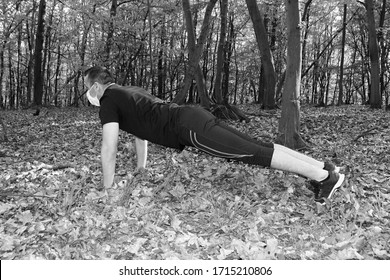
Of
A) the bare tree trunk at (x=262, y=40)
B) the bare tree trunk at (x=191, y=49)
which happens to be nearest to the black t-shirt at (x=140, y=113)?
the bare tree trunk at (x=191, y=49)

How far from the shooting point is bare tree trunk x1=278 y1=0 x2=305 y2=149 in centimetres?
659

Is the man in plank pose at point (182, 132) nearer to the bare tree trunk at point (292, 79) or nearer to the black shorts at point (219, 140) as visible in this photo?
the black shorts at point (219, 140)

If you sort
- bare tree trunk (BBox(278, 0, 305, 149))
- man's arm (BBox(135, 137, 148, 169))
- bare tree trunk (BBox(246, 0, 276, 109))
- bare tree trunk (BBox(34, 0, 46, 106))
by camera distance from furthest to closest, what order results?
1. bare tree trunk (BBox(34, 0, 46, 106))
2. bare tree trunk (BBox(246, 0, 276, 109))
3. bare tree trunk (BBox(278, 0, 305, 149))
4. man's arm (BBox(135, 137, 148, 169))

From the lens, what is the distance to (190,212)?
13.7 feet

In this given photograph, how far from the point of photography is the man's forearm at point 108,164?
423 centimetres

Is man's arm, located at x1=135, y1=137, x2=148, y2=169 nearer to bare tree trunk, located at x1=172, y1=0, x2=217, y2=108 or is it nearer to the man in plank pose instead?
the man in plank pose

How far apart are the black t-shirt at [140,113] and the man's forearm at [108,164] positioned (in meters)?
0.35

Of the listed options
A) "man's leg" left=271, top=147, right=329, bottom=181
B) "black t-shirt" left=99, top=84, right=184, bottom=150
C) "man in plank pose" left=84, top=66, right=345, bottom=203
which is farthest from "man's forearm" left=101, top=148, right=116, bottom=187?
"man's leg" left=271, top=147, right=329, bottom=181

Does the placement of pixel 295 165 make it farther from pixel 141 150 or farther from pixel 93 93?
pixel 93 93

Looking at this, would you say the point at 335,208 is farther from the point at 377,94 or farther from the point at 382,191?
the point at 377,94

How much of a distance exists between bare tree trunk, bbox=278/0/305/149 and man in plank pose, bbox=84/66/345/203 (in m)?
2.70

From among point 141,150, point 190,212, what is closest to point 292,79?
point 141,150

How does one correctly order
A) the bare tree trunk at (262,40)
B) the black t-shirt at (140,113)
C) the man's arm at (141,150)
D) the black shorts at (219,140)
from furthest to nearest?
the bare tree trunk at (262,40) → the man's arm at (141,150) → the black t-shirt at (140,113) → the black shorts at (219,140)
